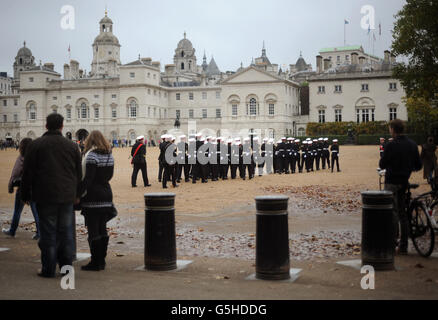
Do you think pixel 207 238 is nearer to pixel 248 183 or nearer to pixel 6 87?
pixel 248 183

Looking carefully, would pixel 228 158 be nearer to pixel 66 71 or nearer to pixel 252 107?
pixel 252 107

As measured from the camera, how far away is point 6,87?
161 metres

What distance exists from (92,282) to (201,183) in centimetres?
1762

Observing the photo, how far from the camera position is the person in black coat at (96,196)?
8.27m

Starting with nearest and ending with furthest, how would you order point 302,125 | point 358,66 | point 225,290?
1. point 225,290
2. point 358,66
3. point 302,125

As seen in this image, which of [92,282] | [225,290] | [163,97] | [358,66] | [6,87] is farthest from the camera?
[6,87]

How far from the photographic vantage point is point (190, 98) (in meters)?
105

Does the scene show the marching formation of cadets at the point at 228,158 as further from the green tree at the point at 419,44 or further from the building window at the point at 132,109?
the building window at the point at 132,109

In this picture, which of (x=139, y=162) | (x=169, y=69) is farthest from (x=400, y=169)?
(x=169, y=69)

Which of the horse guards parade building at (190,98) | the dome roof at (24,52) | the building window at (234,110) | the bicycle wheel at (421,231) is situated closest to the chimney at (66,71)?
the horse guards parade building at (190,98)

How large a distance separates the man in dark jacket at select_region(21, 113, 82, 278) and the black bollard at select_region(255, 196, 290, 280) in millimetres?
A: 2653

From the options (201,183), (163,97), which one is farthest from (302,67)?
(201,183)

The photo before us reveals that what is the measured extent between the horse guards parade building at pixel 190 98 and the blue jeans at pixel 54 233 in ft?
233

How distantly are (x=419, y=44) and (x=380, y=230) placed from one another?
84.6ft
